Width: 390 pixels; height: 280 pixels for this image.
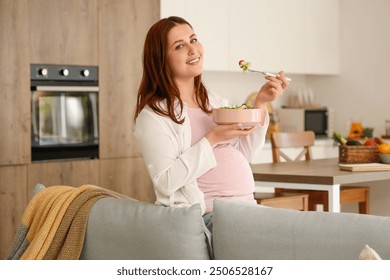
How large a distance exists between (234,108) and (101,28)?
3073 mm

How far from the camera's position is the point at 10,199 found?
520 cm

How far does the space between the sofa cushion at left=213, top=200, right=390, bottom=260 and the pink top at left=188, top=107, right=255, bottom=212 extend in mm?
471

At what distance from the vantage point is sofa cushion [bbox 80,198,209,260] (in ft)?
7.74

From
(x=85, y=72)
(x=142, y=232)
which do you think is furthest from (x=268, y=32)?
(x=142, y=232)

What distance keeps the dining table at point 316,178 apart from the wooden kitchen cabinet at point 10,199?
5.21ft

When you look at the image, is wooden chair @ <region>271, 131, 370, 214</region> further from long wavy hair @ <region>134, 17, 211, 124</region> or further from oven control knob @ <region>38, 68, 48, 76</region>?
long wavy hair @ <region>134, 17, 211, 124</region>

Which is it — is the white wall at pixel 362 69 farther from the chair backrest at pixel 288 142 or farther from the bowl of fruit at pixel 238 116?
the bowl of fruit at pixel 238 116

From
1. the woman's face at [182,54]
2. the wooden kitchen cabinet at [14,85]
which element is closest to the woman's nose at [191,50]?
the woman's face at [182,54]

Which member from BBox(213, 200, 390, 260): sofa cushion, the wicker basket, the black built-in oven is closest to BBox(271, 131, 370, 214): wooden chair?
the wicker basket

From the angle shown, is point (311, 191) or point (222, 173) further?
point (311, 191)

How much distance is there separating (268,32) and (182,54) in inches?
178

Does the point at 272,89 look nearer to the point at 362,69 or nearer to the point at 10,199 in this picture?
the point at 10,199

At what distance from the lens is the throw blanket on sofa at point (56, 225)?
257 cm
